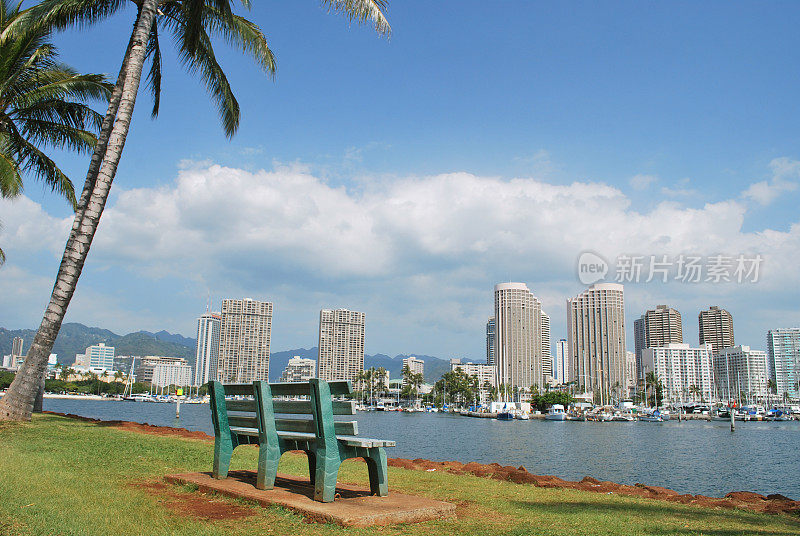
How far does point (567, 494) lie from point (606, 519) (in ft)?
7.42

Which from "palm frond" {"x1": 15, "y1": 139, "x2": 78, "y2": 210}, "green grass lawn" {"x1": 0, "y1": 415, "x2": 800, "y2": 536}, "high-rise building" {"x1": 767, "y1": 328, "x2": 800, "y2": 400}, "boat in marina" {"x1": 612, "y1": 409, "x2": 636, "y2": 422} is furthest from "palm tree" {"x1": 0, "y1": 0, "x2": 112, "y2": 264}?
"high-rise building" {"x1": 767, "y1": 328, "x2": 800, "y2": 400}

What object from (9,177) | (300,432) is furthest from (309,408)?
(9,177)

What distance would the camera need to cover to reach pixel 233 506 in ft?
19.9

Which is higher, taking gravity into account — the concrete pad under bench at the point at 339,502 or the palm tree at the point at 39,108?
the palm tree at the point at 39,108

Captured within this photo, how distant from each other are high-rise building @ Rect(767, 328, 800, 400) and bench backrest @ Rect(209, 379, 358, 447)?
216 m

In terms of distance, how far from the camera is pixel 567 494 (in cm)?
865

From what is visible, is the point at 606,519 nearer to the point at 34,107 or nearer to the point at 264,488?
the point at 264,488

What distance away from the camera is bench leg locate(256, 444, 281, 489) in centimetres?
662

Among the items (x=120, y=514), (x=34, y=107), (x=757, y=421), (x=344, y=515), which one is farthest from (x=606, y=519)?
(x=757, y=421)

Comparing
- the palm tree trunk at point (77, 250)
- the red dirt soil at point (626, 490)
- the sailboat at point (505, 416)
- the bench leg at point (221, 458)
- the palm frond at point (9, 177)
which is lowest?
the sailboat at point (505, 416)

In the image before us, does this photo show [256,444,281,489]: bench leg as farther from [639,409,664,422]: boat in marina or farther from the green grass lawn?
[639,409,664,422]: boat in marina

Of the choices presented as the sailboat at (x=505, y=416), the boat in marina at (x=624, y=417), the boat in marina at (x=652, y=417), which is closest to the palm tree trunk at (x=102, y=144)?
the sailboat at (x=505, y=416)

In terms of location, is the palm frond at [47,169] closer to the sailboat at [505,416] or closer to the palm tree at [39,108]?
the palm tree at [39,108]

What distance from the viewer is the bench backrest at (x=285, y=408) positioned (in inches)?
236
